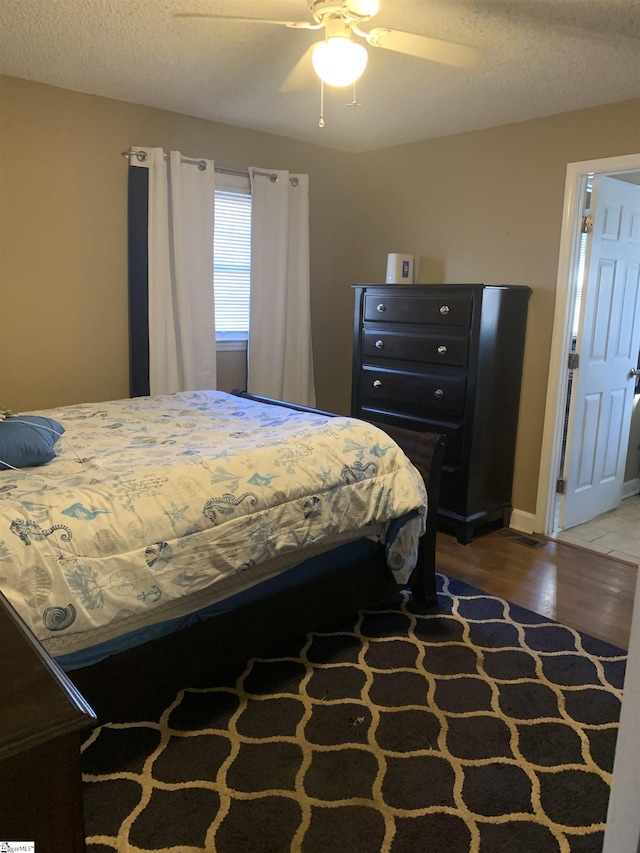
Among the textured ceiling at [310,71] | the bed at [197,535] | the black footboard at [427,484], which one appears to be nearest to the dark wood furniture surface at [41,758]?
the bed at [197,535]

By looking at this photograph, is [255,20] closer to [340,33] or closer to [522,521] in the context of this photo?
[340,33]

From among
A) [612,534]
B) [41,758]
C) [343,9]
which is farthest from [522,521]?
[41,758]

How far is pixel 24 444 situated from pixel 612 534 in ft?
10.9

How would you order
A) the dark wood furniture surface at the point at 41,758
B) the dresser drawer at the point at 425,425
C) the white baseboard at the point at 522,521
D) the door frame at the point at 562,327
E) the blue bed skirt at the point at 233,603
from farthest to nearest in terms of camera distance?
A: the white baseboard at the point at 522,521 < the dresser drawer at the point at 425,425 < the door frame at the point at 562,327 < the blue bed skirt at the point at 233,603 < the dark wood furniture surface at the point at 41,758

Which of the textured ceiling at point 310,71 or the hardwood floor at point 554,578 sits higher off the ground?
the textured ceiling at point 310,71

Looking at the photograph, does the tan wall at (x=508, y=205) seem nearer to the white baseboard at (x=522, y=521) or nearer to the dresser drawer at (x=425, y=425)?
the white baseboard at (x=522, y=521)

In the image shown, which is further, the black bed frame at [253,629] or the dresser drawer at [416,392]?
the dresser drawer at [416,392]

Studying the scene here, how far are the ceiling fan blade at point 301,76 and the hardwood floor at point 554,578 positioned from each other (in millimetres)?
2478

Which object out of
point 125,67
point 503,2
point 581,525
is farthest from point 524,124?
point 581,525

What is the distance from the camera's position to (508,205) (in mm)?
3670

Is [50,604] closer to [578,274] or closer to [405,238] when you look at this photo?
[578,274]

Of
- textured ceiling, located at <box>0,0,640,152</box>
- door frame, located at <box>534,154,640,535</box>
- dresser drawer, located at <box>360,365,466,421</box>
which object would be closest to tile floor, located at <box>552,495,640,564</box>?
door frame, located at <box>534,154,640,535</box>

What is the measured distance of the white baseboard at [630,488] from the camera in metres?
4.41

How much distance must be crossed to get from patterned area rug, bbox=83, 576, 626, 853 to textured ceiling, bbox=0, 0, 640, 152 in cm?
234
